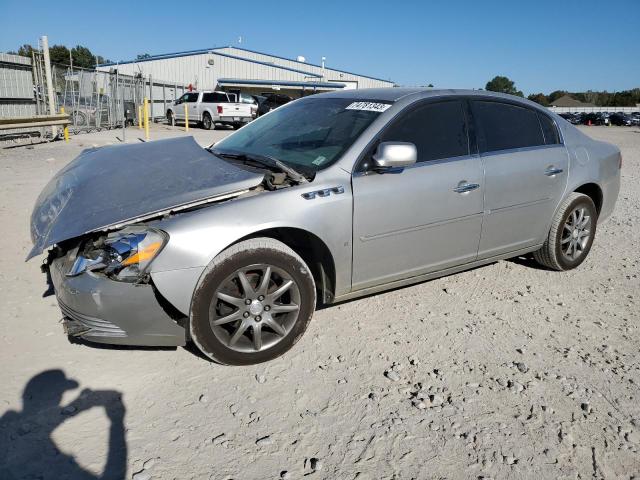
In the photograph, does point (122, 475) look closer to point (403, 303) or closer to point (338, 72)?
point (403, 303)

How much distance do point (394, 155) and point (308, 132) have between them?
0.86 meters

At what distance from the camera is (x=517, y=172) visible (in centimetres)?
411

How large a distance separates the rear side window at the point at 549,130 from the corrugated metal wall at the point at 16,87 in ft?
45.5

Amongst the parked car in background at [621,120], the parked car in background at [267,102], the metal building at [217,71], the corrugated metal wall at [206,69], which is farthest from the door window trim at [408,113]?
the parked car in background at [621,120]

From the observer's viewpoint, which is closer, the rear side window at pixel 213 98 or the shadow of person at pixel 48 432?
the shadow of person at pixel 48 432

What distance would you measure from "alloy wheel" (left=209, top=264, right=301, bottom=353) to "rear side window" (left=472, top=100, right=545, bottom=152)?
6.45 ft

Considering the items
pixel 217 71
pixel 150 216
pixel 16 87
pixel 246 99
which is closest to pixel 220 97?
pixel 246 99

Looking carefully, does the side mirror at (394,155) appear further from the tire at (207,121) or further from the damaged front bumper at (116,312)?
the tire at (207,121)

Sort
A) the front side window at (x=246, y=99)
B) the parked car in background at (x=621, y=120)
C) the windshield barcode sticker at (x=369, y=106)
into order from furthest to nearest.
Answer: the parked car in background at (x=621, y=120) < the front side window at (x=246, y=99) < the windshield barcode sticker at (x=369, y=106)

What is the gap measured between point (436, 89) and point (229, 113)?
21.7 meters

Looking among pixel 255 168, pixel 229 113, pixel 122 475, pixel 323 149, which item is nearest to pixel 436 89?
pixel 323 149

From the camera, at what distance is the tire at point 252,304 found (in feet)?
9.43

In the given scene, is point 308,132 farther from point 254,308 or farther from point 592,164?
point 592,164

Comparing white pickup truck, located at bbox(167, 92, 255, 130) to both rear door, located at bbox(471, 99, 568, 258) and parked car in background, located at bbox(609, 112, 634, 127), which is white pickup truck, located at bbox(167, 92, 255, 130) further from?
parked car in background, located at bbox(609, 112, 634, 127)
